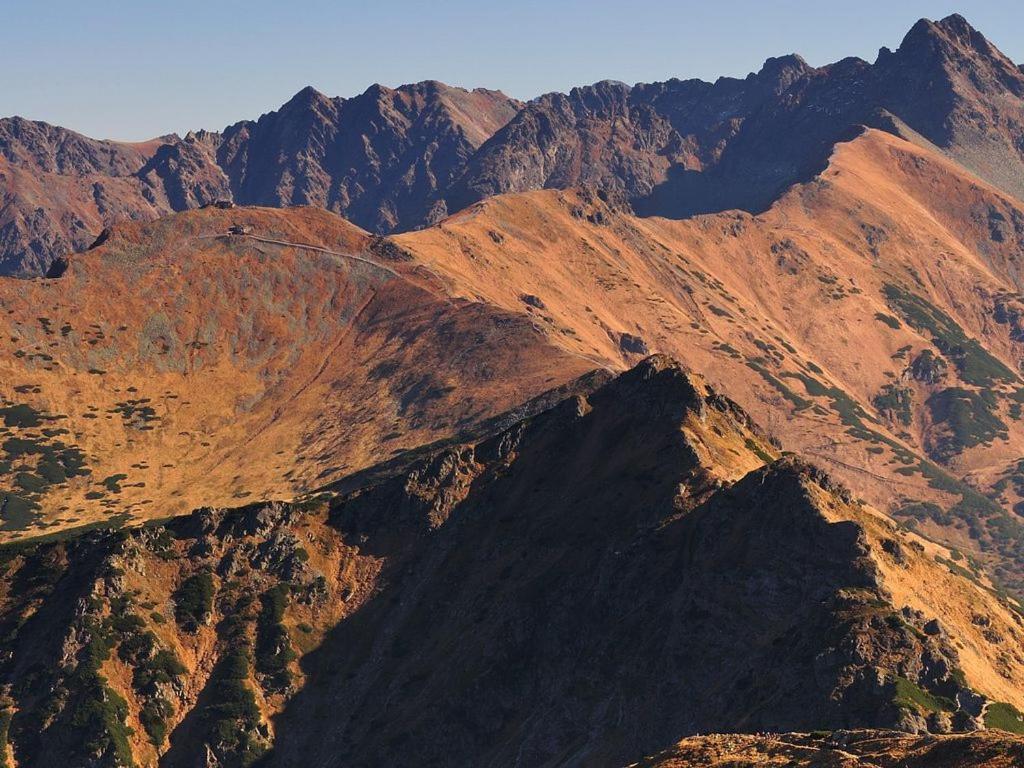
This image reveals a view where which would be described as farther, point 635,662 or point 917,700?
point 635,662

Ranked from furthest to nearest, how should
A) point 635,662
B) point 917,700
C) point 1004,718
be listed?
point 635,662 < point 1004,718 < point 917,700

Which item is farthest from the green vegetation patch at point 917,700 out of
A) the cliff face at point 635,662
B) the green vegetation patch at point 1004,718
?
the green vegetation patch at point 1004,718

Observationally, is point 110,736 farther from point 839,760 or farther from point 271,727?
point 839,760

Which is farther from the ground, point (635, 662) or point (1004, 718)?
point (635, 662)

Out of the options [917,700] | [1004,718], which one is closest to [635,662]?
[917,700]

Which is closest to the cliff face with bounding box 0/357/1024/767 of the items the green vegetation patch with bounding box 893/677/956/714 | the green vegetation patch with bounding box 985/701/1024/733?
the green vegetation patch with bounding box 893/677/956/714

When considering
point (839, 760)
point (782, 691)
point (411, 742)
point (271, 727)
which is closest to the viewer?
point (839, 760)

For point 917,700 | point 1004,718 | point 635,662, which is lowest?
point 1004,718

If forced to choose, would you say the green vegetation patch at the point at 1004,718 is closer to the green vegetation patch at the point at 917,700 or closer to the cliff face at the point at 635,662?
the cliff face at the point at 635,662

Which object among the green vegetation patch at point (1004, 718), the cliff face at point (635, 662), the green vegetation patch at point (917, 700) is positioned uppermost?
the cliff face at point (635, 662)

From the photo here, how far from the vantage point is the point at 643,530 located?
621 feet

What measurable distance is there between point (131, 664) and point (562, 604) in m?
65.8

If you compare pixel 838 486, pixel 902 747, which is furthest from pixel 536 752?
pixel 902 747

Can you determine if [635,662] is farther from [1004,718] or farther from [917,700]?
[1004,718]
